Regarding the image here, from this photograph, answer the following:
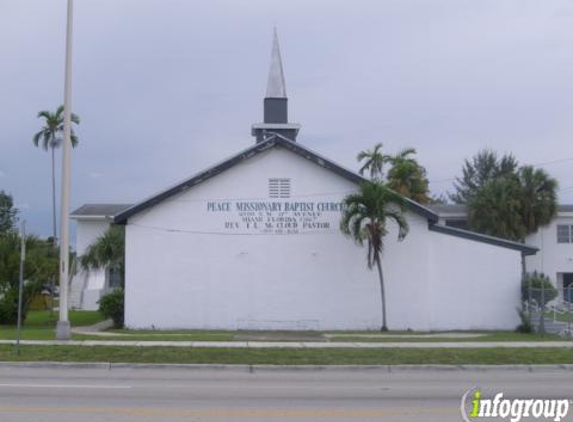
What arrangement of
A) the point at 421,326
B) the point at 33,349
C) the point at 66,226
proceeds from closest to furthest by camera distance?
the point at 33,349, the point at 66,226, the point at 421,326

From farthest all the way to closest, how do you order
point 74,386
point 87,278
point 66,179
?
1. point 87,278
2. point 66,179
3. point 74,386

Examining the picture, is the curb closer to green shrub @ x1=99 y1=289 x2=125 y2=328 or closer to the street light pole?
the street light pole

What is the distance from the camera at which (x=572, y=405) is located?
37.9 ft

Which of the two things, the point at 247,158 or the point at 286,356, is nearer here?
the point at 286,356

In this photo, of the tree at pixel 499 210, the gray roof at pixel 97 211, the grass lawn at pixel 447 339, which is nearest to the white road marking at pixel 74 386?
the grass lawn at pixel 447 339

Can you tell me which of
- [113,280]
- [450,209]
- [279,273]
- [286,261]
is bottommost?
[113,280]

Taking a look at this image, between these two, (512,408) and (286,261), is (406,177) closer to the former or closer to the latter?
(286,261)

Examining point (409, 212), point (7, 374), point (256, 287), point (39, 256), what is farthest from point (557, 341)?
point (39, 256)

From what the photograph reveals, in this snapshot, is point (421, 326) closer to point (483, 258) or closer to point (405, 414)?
point (483, 258)

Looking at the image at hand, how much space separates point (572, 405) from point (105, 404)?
271 inches

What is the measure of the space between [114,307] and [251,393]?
57.7 feet

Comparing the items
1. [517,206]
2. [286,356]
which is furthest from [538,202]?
[286,356]

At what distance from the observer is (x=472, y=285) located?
29.3m

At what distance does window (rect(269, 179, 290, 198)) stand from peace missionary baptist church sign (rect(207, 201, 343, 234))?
39cm
